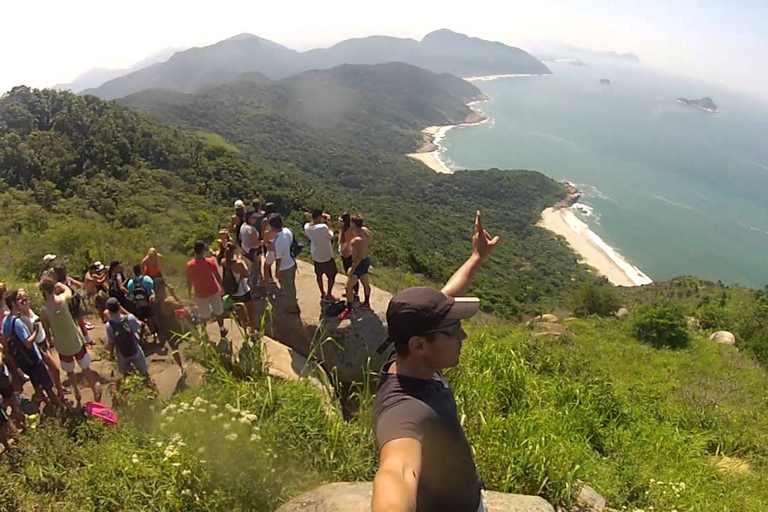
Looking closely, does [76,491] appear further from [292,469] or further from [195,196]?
[195,196]

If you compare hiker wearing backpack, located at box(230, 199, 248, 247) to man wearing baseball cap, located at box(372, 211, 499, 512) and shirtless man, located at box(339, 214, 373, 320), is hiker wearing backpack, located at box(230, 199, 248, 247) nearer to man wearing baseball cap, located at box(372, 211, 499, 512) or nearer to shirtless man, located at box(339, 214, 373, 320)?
shirtless man, located at box(339, 214, 373, 320)

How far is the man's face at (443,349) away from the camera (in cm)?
202

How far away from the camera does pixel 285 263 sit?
288 inches

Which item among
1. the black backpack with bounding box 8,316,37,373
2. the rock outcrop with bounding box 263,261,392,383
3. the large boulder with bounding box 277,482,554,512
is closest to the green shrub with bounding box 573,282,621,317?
the rock outcrop with bounding box 263,261,392,383

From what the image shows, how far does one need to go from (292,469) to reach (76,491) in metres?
1.71

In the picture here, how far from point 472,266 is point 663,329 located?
45.1ft

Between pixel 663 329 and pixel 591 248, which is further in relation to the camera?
pixel 591 248

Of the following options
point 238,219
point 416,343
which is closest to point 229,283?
point 238,219

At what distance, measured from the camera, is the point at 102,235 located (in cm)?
1505

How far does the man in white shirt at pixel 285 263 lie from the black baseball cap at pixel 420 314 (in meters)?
5.43

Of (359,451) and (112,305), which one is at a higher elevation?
(112,305)

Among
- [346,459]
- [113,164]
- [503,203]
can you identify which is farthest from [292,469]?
[503,203]

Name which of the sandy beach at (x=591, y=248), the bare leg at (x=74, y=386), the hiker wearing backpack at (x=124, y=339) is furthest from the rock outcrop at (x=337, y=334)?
the sandy beach at (x=591, y=248)

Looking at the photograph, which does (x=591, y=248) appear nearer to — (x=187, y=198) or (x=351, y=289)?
(x=187, y=198)
